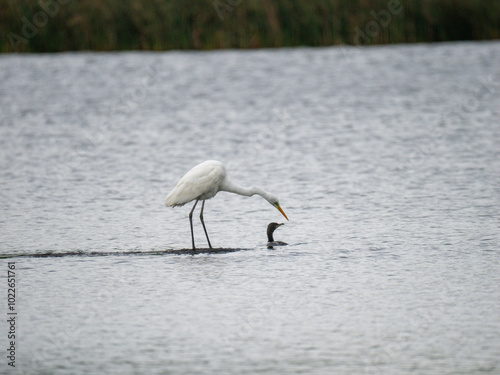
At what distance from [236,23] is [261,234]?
15.9m

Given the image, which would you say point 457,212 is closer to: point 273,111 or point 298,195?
point 298,195

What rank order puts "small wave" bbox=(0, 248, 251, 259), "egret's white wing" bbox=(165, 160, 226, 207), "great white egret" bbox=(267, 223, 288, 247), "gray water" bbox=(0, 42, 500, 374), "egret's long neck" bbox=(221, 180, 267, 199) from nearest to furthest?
"gray water" bbox=(0, 42, 500, 374), "small wave" bbox=(0, 248, 251, 259), "great white egret" bbox=(267, 223, 288, 247), "egret's white wing" bbox=(165, 160, 226, 207), "egret's long neck" bbox=(221, 180, 267, 199)

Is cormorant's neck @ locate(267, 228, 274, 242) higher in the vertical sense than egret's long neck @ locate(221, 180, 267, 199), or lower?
lower

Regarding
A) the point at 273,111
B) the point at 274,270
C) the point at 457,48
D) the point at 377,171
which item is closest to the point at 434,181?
the point at 377,171

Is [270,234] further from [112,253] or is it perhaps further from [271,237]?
[112,253]

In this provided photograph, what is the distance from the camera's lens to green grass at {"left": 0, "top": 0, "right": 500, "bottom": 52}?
2473 cm

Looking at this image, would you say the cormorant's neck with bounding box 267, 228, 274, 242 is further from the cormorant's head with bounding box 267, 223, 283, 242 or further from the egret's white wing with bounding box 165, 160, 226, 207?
the egret's white wing with bounding box 165, 160, 226, 207

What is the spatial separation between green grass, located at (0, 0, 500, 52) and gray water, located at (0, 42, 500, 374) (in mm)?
2344

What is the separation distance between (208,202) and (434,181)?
3122 mm

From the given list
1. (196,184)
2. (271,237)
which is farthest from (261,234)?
(196,184)

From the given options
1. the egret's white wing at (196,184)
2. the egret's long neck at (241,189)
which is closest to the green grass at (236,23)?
the egret's long neck at (241,189)

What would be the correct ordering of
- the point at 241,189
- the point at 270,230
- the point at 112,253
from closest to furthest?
the point at 112,253, the point at 270,230, the point at 241,189

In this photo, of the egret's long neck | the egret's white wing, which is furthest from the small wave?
the egret's long neck

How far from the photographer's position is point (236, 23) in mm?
25250
